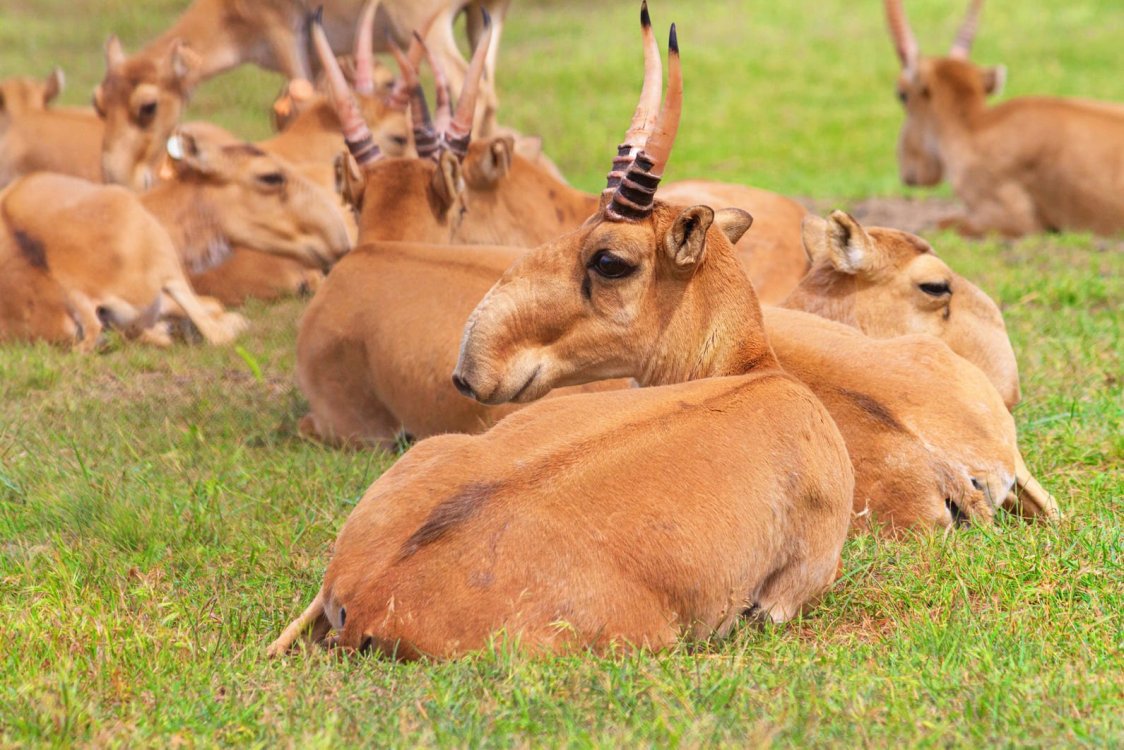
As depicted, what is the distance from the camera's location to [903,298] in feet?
22.9

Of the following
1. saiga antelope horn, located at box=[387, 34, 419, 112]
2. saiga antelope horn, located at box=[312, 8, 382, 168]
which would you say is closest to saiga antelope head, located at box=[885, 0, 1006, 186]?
saiga antelope horn, located at box=[387, 34, 419, 112]

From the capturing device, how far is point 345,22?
13664 mm

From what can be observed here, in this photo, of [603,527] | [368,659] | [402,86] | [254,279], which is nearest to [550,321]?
[603,527]

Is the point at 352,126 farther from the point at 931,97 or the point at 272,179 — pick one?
the point at 931,97

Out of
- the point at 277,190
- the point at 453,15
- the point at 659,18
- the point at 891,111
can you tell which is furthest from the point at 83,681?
A: the point at 659,18

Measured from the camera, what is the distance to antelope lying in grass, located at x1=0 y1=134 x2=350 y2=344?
9.29 metres

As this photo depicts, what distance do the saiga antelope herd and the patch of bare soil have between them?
611 millimetres

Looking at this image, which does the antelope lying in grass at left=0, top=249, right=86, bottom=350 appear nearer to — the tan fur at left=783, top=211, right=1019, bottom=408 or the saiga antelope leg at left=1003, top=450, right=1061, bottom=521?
the tan fur at left=783, top=211, right=1019, bottom=408

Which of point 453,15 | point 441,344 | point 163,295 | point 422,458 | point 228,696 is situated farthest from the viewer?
point 453,15

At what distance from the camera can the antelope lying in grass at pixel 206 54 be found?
12.6 meters

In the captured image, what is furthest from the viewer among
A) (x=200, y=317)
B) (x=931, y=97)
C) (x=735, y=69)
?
(x=735, y=69)

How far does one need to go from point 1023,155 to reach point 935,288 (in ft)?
23.4

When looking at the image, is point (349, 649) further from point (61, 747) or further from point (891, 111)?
point (891, 111)

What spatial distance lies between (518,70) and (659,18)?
572 centimetres
